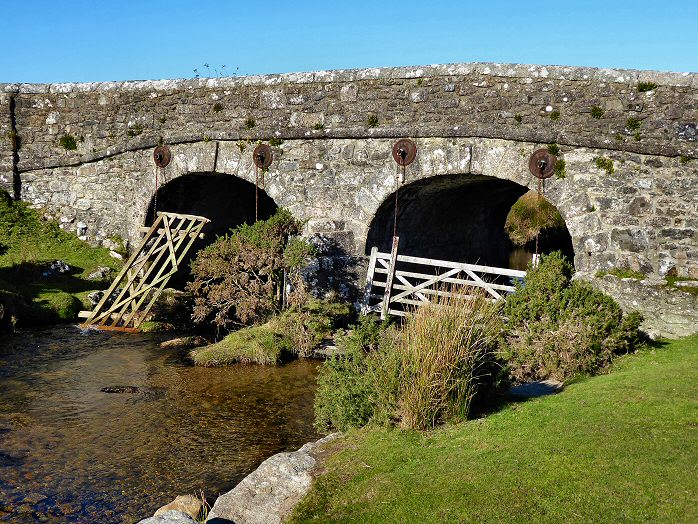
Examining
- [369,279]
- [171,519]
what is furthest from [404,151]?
[171,519]

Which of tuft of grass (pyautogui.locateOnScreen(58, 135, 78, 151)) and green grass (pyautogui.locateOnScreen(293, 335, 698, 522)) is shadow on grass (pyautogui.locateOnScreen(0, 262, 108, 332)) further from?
green grass (pyautogui.locateOnScreen(293, 335, 698, 522))

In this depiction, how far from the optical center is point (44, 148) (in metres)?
17.2

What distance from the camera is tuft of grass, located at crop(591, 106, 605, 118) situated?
1155cm

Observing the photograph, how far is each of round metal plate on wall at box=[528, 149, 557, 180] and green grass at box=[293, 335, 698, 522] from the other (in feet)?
16.8

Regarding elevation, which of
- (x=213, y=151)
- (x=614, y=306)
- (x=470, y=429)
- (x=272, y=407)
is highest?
(x=213, y=151)

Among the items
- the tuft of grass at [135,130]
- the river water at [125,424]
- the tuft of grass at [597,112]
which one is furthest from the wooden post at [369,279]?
the tuft of grass at [135,130]

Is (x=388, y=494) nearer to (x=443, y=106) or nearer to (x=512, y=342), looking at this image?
(x=512, y=342)

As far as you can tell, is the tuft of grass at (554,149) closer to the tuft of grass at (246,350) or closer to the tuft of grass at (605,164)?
the tuft of grass at (605,164)

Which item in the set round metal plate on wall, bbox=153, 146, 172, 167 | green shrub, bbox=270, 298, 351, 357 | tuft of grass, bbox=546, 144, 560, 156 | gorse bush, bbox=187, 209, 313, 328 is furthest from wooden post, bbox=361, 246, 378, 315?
round metal plate on wall, bbox=153, 146, 172, 167

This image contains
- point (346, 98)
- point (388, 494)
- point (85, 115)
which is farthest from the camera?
point (85, 115)

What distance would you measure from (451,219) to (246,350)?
6711 millimetres

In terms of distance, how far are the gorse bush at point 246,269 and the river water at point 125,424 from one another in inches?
58.6

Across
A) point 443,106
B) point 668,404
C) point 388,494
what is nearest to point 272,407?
point 388,494

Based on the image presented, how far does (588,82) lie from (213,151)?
25.0ft
